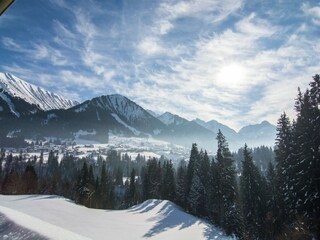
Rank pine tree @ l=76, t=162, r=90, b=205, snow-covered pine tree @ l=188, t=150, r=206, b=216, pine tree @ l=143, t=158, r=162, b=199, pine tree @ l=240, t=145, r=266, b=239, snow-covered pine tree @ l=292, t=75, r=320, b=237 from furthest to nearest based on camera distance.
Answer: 1. pine tree @ l=143, t=158, r=162, b=199
2. pine tree @ l=76, t=162, r=90, b=205
3. snow-covered pine tree @ l=188, t=150, r=206, b=216
4. pine tree @ l=240, t=145, r=266, b=239
5. snow-covered pine tree @ l=292, t=75, r=320, b=237

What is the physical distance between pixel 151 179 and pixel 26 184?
35.8m

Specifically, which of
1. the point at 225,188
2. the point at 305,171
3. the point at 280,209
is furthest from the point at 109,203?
the point at 305,171

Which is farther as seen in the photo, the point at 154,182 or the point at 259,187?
the point at 154,182

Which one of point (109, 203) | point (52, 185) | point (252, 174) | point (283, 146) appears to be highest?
point (283, 146)

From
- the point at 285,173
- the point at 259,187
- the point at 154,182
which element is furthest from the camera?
the point at 154,182

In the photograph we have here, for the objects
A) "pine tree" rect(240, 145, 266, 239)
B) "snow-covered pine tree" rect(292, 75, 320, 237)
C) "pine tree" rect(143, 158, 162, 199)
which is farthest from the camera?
"pine tree" rect(143, 158, 162, 199)

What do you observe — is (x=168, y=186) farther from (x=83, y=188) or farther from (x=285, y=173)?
(x=285, y=173)

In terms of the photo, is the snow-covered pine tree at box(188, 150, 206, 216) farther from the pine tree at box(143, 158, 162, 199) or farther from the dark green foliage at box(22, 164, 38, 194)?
the dark green foliage at box(22, 164, 38, 194)

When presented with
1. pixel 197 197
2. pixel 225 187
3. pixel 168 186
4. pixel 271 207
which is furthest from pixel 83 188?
pixel 271 207

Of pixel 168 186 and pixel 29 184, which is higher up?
pixel 29 184

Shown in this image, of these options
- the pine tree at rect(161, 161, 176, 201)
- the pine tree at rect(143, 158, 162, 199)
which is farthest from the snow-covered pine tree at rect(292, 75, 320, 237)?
the pine tree at rect(143, 158, 162, 199)

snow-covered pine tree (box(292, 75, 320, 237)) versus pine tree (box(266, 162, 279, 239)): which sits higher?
snow-covered pine tree (box(292, 75, 320, 237))

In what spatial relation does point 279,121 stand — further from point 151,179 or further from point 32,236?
point 151,179

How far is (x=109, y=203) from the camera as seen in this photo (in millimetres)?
86188
